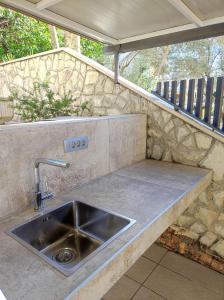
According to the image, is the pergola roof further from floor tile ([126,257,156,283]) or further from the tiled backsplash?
floor tile ([126,257,156,283])

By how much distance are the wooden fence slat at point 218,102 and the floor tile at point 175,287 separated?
55.8 inches

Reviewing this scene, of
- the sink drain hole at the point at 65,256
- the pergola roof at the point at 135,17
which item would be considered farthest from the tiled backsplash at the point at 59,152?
the pergola roof at the point at 135,17

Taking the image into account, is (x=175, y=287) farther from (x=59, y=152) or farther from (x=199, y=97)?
(x=199, y=97)

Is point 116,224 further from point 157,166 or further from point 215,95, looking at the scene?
point 215,95

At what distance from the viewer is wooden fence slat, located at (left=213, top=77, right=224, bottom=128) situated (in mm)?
1882

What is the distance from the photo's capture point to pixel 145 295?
1841mm

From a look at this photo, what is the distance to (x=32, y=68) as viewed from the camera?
3.83m

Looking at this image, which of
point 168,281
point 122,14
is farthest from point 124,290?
point 122,14

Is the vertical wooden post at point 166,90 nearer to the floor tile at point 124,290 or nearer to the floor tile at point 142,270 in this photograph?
the floor tile at point 142,270

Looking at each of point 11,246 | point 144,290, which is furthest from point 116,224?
point 144,290

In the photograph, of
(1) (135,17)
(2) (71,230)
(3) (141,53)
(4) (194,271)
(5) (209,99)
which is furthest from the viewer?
(3) (141,53)

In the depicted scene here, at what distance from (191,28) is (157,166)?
1.22m

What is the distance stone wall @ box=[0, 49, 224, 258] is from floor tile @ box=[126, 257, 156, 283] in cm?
49

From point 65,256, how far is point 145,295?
100 cm
